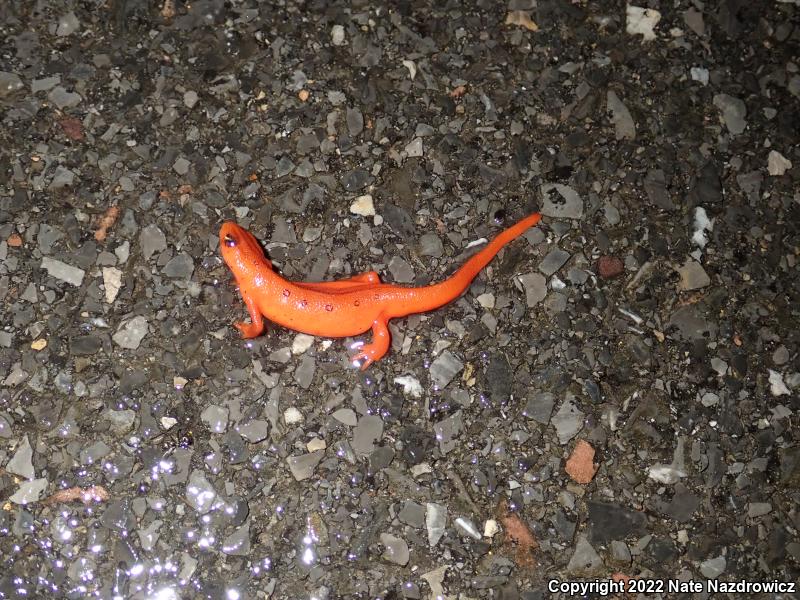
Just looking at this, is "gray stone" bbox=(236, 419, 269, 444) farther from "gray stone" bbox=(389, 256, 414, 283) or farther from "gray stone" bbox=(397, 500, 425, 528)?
A: "gray stone" bbox=(389, 256, 414, 283)

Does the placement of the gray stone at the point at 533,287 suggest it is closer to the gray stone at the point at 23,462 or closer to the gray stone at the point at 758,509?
the gray stone at the point at 758,509

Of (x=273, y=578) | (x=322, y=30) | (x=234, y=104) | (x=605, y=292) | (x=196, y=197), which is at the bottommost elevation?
(x=273, y=578)

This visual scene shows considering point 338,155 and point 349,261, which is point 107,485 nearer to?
point 349,261

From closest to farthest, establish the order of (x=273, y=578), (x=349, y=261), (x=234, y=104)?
(x=273, y=578)
(x=349, y=261)
(x=234, y=104)

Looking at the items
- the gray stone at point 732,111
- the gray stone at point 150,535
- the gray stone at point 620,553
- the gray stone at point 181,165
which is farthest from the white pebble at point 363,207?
the gray stone at point 732,111

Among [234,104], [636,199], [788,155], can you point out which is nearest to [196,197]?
[234,104]

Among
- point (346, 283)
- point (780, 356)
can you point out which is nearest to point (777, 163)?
point (780, 356)
